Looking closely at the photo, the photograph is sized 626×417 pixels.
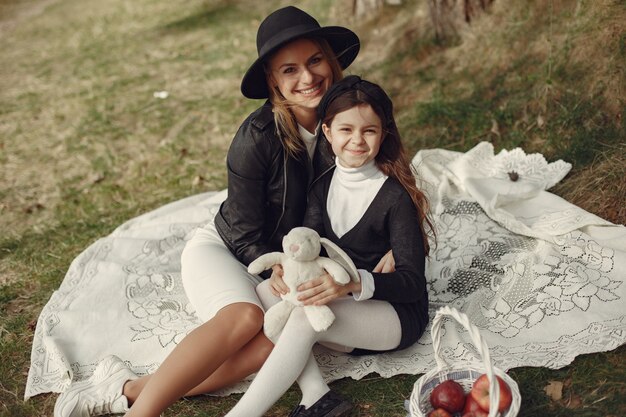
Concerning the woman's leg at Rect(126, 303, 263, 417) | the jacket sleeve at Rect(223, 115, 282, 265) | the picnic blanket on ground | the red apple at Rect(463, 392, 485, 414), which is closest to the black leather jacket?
the jacket sleeve at Rect(223, 115, 282, 265)

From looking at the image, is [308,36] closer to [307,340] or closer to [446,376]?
[307,340]

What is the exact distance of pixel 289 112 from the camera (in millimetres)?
3432

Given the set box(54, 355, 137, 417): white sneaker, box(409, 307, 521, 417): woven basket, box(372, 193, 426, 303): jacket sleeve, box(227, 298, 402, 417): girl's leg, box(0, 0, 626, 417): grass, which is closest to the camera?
box(409, 307, 521, 417): woven basket

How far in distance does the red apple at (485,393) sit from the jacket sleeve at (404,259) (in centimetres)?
51

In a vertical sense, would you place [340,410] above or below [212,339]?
below

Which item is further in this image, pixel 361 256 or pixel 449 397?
pixel 361 256

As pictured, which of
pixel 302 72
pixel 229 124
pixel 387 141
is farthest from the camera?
pixel 229 124

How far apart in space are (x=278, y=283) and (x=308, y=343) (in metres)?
0.29

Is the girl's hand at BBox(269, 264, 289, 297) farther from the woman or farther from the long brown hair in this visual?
the long brown hair

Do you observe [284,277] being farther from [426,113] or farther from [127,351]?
[426,113]

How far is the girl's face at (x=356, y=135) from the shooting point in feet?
10.0

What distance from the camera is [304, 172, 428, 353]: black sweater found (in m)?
3.06

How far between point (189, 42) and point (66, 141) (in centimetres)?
277

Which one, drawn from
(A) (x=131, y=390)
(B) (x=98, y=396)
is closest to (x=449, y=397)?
(A) (x=131, y=390)
